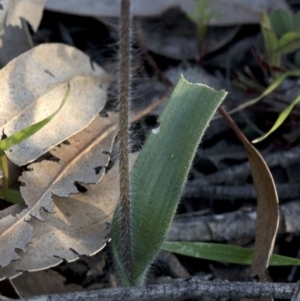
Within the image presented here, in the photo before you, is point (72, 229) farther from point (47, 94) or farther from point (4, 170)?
point (47, 94)

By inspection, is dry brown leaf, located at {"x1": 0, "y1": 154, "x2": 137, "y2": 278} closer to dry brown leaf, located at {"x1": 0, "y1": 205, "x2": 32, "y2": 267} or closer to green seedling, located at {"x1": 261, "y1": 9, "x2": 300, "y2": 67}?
dry brown leaf, located at {"x1": 0, "y1": 205, "x2": 32, "y2": 267}

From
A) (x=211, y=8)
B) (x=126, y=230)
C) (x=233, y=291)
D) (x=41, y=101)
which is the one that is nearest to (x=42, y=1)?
(x=41, y=101)

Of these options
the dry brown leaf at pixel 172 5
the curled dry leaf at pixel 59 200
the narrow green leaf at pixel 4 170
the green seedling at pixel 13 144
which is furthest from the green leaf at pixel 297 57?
the narrow green leaf at pixel 4 170

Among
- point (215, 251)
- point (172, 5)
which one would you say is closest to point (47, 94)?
point (215, 251)

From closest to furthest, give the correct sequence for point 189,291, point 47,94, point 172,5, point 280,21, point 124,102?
1. point 189,291
2. point 124,102
3. point 47,94
4. point 280,21
5. point 172,5

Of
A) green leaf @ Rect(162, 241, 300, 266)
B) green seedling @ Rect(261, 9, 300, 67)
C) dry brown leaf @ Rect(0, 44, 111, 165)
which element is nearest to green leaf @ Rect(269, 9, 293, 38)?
green seedling @ Rect(261, 9, 300, 67)

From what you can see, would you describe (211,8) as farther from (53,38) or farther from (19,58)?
(19,58)

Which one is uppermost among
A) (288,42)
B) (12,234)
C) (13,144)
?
(288,42)
